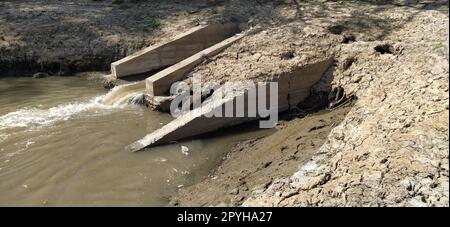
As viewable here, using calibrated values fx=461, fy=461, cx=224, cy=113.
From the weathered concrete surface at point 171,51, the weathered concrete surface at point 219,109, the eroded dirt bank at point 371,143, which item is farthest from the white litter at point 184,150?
the weathered concrete surface at point 171,51

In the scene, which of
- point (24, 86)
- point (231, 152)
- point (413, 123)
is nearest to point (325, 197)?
point (413, 123)

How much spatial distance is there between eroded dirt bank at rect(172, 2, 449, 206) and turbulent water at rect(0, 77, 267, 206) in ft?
1.74

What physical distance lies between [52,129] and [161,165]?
2413 millimetres

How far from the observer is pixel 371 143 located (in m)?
5.98

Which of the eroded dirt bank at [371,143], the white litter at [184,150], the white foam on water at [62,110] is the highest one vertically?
the eroded dirt bank at [371,143]

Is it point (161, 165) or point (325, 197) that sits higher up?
point (325, 197)

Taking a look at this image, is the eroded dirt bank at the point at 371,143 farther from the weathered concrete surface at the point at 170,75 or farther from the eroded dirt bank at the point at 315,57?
the weathered concrete surface at the point at 170,75

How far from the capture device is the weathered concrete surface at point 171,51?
1038 cm

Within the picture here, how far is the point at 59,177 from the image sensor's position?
22.1 feet

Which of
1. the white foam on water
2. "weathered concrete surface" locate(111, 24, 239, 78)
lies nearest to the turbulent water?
the white foam on water

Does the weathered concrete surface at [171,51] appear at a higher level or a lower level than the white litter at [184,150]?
higher

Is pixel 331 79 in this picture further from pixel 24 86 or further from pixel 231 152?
pixel 24 86

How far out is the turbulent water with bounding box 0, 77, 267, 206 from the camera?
6363 mm
